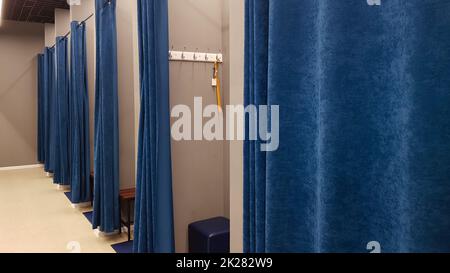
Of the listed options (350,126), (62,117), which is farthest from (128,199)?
(350,126)

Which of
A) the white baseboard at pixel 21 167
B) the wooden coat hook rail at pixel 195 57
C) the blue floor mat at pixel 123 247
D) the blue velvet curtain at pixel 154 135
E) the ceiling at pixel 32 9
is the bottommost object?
the blue floor mat at pixel 123 247

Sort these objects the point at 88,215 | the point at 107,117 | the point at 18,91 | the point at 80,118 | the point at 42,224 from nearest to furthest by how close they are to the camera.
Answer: the point at 107,117 → the point at 42,224 → the point at 88,215 → the point at 80,118 → the point at 18,91

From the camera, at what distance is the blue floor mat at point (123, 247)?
Answer: 2994 mm

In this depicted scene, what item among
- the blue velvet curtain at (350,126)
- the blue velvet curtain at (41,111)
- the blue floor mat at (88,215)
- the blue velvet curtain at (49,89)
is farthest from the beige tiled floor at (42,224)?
the blue velvet curtain at (350,126)

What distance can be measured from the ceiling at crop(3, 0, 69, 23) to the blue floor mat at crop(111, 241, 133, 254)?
4.15m

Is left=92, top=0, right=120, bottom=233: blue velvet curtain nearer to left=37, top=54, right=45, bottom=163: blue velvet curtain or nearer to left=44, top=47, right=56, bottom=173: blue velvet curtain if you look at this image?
left=44, top=47, right=56, bottom=173: blue velvet curtain

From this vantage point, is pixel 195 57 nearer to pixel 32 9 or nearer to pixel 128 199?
pixel 128 199

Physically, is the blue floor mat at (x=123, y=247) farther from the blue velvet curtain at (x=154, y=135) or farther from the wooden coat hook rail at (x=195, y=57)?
the wooden coat hook rail at (x=195, y=57)

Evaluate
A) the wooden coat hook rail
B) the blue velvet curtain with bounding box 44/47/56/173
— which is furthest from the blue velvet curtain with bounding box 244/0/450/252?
the blue velvet curtain with bounding box 44/47/56/173

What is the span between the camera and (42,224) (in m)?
3.69

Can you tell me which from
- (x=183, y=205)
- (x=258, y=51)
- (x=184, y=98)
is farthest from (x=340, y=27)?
(x=183, y=205)

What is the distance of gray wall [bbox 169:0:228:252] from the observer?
248cm

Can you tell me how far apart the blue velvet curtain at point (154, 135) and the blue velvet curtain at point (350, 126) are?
106cm

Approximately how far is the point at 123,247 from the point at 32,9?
493 centimetres
